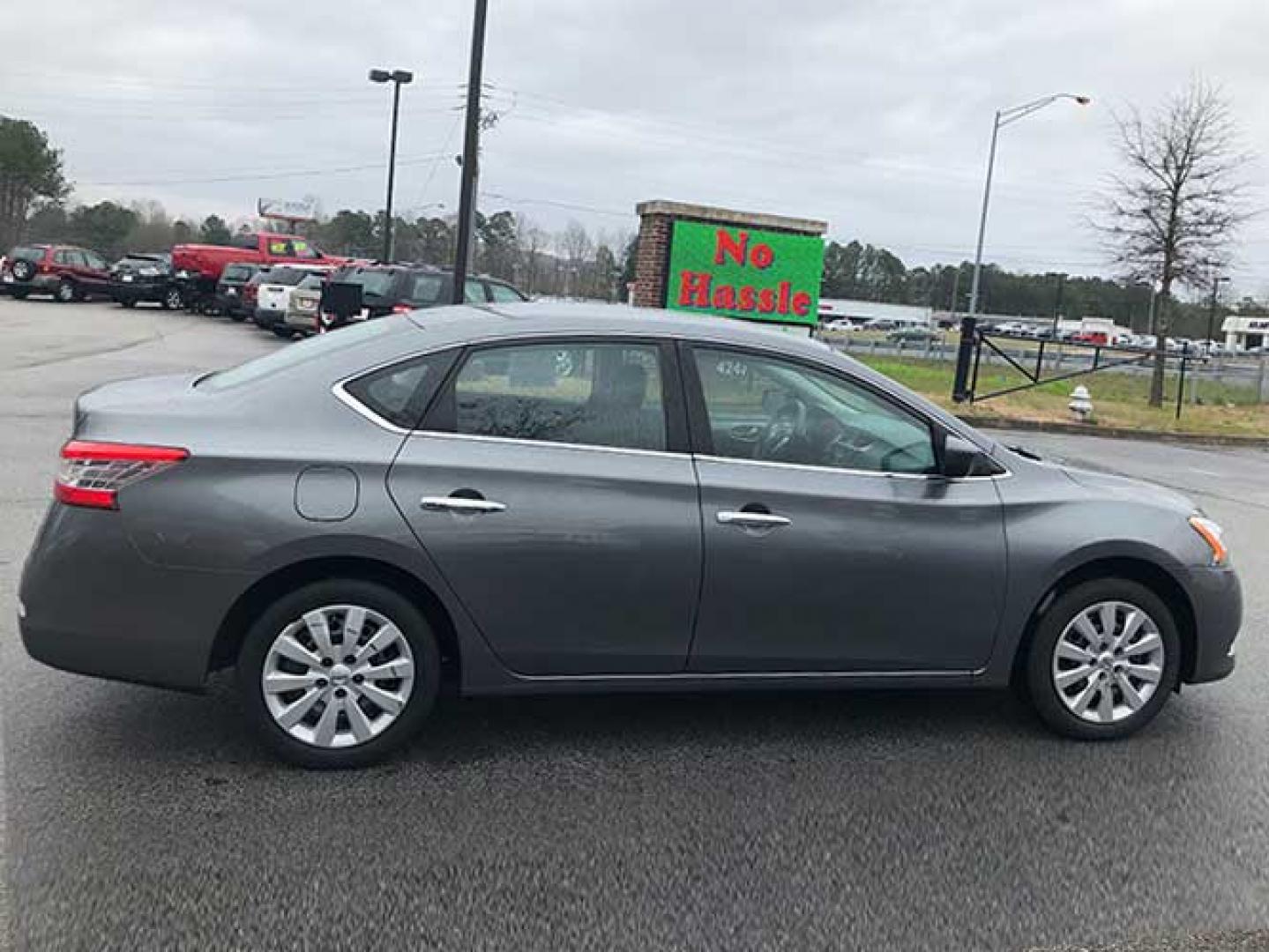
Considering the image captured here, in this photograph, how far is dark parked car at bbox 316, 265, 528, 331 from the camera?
739 inches

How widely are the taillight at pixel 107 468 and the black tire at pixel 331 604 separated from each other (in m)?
0.59

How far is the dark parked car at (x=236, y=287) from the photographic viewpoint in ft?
98.5

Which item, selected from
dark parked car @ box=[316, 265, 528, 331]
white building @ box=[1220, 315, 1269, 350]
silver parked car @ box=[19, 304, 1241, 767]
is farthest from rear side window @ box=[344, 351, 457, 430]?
white building @ box=[1220, 315, 1269, 350]

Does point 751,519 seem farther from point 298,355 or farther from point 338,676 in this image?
point 298,355

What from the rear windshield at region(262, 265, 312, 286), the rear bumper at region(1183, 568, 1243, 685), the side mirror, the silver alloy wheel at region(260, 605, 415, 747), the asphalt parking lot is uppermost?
the rear windshield at region(262, 265, 312, 286)

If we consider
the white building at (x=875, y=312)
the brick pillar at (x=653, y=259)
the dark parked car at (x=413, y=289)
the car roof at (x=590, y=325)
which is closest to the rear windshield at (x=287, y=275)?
the dark parked car at (x=413, y=289)

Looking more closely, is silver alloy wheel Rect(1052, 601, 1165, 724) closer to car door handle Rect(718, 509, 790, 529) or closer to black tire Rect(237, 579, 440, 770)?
car door handle Rect(718, 509, 790, 529)

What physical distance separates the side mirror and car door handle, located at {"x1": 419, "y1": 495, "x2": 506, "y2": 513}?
5.44 ft

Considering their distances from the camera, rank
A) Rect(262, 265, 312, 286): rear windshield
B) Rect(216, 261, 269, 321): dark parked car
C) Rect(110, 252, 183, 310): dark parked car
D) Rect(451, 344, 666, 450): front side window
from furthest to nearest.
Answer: Rect(110, 252, 183, 310): dark parked car < Rect(216, 261, 269, 321): dark parked car < Rect(262, 265, 312, 286): rear windshield < Rect(451, 344, 666, 450): front side window

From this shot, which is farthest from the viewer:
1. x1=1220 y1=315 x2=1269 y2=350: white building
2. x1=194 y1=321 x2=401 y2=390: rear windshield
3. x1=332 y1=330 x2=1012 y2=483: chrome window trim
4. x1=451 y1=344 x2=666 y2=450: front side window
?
x1=1220 y1=315 x2=1269 y2=350: white building

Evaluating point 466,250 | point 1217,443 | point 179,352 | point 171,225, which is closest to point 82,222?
point 171,225

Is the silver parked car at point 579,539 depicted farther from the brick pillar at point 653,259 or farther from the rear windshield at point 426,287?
the rear windshield at point 426,287

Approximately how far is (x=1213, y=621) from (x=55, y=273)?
3602 centimetres

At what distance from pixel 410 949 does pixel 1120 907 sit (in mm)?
1988
